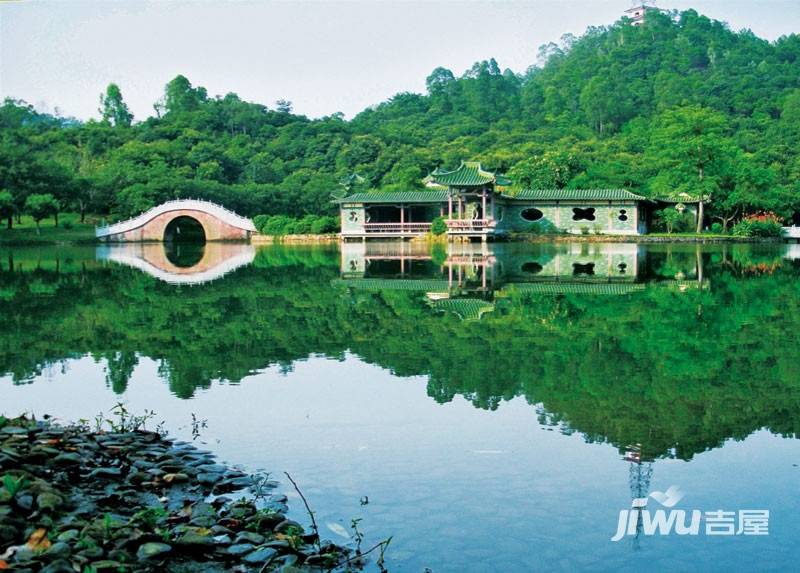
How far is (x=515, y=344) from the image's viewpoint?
8.37 metres

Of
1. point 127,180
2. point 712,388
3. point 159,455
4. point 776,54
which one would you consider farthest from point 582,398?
point 776,54

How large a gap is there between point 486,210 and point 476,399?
91.5ft

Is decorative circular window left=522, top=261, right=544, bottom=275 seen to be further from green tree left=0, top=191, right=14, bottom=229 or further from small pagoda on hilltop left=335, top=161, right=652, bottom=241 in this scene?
green tree left=0, top=191, right=14, bottom=229

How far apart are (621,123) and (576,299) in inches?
2337

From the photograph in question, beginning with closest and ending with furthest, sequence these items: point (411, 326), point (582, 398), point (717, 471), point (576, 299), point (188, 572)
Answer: point (188, 572), point (717, 471), point (582, 398), point (411, 326), point (576, 299)

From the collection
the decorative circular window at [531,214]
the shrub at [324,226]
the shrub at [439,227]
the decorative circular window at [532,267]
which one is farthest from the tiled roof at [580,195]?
the decorative circular window at [532,267]

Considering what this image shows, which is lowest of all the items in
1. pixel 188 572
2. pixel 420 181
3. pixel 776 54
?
pixel 188 572

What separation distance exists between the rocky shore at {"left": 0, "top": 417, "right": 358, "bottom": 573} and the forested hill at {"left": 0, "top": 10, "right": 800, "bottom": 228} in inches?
1222

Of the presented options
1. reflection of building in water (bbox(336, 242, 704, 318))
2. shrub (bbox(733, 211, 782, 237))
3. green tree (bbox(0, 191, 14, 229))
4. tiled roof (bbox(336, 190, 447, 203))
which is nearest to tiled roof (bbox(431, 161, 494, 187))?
tiled roof (bbox(336, 190, 447, 203))

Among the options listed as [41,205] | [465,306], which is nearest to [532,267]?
[465,306]

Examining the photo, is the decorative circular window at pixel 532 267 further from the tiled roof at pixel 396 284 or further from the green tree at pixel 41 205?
the green tree at pixel 41 205

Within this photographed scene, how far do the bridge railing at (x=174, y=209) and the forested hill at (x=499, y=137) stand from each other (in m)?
2.02

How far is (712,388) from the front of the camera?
6340mm

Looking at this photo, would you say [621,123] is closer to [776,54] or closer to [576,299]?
[776,54]
